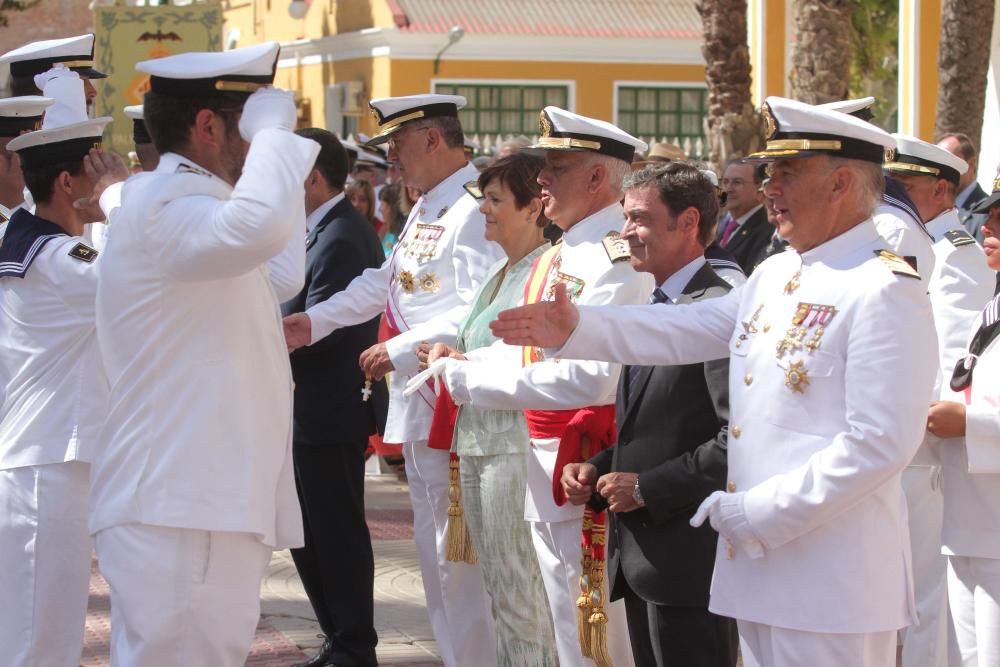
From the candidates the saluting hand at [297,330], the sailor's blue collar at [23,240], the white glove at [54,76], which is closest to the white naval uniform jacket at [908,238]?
the saluting hand at [297,330]

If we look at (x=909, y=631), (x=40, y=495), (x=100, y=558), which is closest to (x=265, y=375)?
(x=100, y=558)

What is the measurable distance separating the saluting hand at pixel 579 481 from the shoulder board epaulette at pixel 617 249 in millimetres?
680

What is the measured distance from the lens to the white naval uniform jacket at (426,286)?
5941 mm

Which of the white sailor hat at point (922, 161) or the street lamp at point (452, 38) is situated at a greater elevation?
the street lamp at point (452, 38)

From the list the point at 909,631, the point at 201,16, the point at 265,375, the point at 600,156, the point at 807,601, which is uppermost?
the point at 201,16

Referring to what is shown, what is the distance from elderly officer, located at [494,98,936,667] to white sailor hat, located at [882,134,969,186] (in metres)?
2.76

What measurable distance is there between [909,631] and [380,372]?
2398mm

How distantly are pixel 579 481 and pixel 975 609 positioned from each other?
1301 millimetres

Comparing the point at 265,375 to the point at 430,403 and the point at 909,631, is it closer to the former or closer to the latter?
the point at 430,403

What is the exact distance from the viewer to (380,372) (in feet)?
19.2

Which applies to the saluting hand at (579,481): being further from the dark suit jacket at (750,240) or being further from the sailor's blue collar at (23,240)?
the dark suit jacket at (750,240)

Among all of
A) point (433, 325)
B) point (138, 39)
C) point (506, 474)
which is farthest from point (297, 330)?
point (138, 39)

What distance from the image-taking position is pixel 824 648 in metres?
3.71

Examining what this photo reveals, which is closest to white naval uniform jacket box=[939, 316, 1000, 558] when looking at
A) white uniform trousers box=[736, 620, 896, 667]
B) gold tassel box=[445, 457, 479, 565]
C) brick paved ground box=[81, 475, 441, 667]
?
white uniform trousers box=[736, 620, 896, 667]
